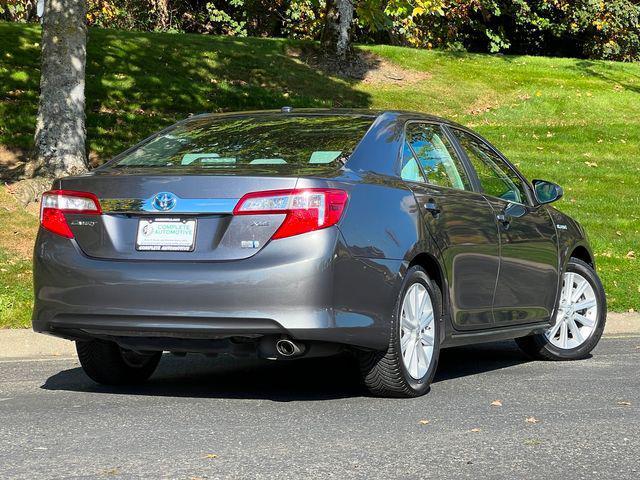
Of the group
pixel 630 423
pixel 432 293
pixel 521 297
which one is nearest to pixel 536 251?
pixel 521 297

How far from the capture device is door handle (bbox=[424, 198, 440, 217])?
701cm

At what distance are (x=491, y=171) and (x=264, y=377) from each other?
2.02 metres

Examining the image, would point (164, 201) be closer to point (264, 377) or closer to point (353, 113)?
point (353, 113)

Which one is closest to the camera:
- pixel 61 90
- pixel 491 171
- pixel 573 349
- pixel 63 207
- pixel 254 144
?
pixel 63 207

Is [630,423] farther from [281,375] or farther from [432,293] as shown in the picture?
[281,375]

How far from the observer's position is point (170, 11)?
141 ft

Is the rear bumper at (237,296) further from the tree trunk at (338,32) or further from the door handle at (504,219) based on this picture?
the tree trunk at (338,32)

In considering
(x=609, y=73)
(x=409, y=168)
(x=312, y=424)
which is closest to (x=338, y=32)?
(x=609, y=73)

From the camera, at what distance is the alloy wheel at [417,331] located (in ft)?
22.3

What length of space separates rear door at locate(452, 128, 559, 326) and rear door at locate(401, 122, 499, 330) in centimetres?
16

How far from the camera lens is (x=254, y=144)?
705cm

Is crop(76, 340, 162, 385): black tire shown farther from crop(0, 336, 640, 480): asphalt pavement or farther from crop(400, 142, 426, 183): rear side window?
crop(400, 142, 426, 183): rear side window

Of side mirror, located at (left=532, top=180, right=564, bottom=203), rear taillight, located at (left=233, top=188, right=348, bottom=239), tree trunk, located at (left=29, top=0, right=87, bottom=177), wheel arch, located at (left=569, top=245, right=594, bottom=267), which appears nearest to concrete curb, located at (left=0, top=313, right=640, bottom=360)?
rear taillight, located at (left=233, top=188, right=348, bottom=239)

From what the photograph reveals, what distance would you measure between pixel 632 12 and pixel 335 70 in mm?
16074
